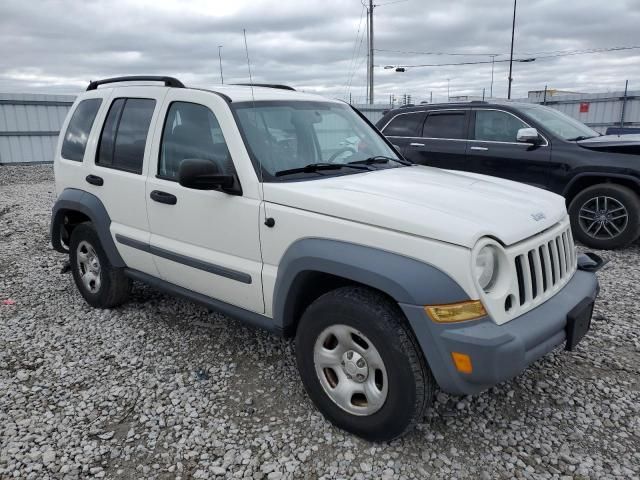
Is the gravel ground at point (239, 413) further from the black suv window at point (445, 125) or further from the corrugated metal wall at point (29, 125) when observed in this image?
the corrugated metal wall at point (29, 125)

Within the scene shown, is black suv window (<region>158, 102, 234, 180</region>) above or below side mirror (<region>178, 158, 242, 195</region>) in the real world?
above

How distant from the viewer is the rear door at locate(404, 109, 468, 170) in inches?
291

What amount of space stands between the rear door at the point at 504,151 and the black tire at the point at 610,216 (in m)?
0.52

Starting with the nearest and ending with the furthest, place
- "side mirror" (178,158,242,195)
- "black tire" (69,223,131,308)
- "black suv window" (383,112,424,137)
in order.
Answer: "side mirror" (178,158,242,195) < "black tire" (69,223,131,308) < "black suv window" (383,112,424,137)

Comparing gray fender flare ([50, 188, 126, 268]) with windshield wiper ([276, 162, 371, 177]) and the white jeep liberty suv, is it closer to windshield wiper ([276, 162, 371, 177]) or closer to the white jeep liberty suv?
the white jeep liberty suv

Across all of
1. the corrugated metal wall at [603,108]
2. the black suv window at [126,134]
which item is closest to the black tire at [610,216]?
the black suv window at [126,134]

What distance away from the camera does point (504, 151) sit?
695 centimetres

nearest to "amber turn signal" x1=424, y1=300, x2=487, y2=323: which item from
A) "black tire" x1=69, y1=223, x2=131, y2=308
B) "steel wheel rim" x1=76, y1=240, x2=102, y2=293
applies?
"black tire" x1=69, y1=223, x2=131, y2=308

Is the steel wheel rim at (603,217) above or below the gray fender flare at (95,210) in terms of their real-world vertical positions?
below

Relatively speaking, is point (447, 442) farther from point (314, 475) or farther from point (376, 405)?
point (314, 475)

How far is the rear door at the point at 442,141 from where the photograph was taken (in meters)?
7.39

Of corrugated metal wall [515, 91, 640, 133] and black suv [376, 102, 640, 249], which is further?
corrugated metal wall [515, 91, 640, 133]

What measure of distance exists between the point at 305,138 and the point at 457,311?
5.67 ft

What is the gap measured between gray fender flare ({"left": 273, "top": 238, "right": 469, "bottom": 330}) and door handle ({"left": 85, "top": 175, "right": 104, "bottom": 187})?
2057 millimetres
